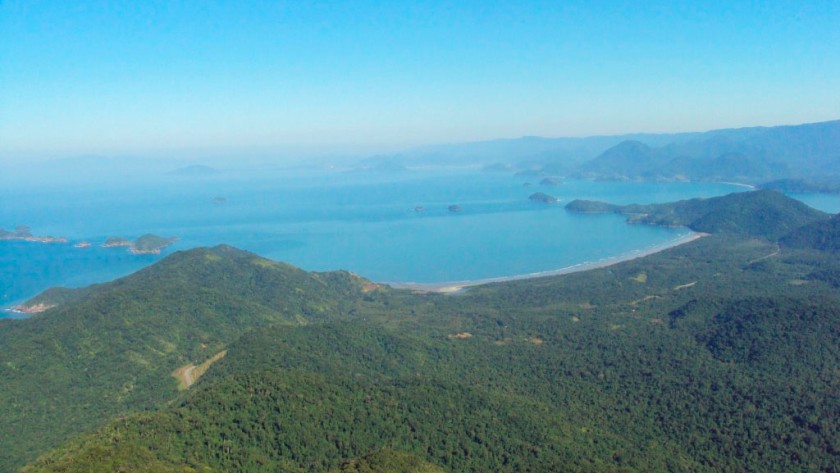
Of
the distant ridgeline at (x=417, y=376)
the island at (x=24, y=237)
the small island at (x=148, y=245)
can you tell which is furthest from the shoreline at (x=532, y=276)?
the island at (x=24, y=237)

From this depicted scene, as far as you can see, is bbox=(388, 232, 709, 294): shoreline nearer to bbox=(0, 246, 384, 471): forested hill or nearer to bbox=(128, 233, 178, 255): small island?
bbox=(0, 246, 384, 471): forested hill

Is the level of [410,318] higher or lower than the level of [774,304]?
lower

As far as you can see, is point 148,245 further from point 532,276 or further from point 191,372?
point 532,276

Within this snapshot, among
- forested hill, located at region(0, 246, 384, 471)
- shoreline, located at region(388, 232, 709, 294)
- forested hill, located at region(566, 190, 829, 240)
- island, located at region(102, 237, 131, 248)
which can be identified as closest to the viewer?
forested hill, located at region(0, 246, 384, 471)

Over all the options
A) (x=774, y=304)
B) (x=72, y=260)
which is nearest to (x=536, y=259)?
(x=774, y=304)

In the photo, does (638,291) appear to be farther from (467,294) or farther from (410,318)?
(410,318)

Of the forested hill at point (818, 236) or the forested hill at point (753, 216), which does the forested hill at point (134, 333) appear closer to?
the forested hill at point (818, 236)

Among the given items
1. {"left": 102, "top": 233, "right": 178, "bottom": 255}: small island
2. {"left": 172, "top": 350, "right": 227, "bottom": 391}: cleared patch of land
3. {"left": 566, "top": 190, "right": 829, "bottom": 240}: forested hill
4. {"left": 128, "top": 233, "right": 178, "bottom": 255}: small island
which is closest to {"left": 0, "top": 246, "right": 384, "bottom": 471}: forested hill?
{"left": 172, "top": 350, "right": 227, "bottom": 391}: cleared patch of land
